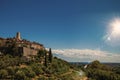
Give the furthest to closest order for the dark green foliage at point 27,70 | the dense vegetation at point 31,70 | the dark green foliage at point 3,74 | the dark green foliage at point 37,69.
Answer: the dark green foliage at point 37,69 → the dense vegetation at point 31,70 → the dark green foliage at point 27,70 → the dark green foliage at point 3,74

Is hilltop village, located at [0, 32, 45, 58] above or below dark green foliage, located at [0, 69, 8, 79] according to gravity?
above

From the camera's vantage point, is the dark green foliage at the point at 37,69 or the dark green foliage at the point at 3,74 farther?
the dark green foliage at the point at 37,69

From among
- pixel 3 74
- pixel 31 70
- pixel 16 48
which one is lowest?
pixel 3 74

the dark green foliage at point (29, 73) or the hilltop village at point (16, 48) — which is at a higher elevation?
the hilltop village at point (16, 48)

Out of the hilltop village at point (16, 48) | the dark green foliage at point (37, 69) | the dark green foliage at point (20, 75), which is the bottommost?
the dark green foliage at point (20, 75)

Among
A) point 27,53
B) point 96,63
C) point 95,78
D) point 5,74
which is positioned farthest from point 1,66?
point 96,63

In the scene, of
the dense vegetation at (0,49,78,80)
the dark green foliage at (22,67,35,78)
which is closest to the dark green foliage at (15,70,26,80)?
the dense vegetation at (0,49,78,80)

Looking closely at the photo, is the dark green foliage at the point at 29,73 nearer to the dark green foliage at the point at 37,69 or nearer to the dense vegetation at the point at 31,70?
the dense vegetation at the point at 31,70

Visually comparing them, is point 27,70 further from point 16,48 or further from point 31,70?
point 16,48

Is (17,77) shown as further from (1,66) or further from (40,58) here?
(40,58)

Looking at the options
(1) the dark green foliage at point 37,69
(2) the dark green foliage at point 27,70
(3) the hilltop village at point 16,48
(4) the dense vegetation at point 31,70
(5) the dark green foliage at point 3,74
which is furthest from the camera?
(3) the hilltop village at point 16,48

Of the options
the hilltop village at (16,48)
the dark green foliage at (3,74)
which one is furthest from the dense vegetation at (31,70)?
the hilltop village at (16,48)

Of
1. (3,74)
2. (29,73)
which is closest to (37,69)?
(29,73)

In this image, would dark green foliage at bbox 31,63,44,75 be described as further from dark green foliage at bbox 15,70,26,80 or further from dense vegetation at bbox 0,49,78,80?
dark green foliage at bbox 15,70,26,80
